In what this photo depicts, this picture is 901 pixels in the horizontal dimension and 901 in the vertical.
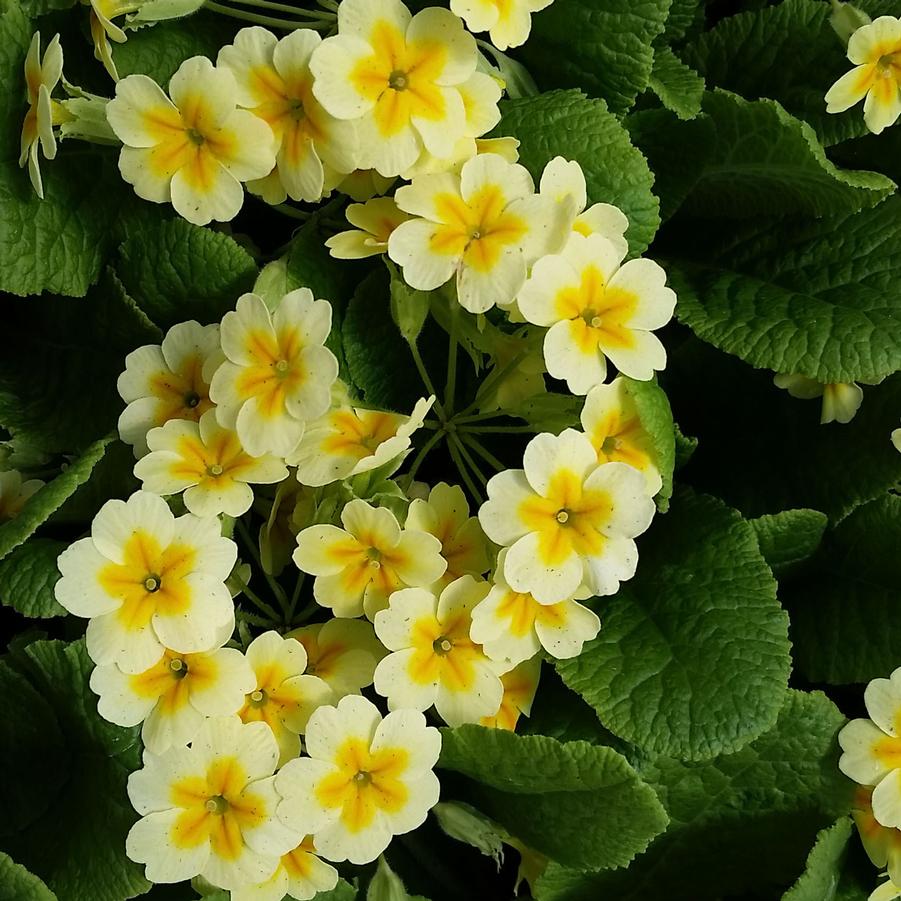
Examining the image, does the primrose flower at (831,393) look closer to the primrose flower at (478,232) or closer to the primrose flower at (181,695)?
the primrose flower at (478,232)

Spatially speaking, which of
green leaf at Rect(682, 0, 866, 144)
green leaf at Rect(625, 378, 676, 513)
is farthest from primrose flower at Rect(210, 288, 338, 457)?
green leaf at Rect(682, 0, 866, 144)

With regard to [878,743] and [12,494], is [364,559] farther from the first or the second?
[878,743]

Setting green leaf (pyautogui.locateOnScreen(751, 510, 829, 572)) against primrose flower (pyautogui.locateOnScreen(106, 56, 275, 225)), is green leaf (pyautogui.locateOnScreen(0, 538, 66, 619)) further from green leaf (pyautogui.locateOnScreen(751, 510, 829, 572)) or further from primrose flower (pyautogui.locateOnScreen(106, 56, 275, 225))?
green leaf (pyautogui.locateOnScreen(751, 510, 829, 572))

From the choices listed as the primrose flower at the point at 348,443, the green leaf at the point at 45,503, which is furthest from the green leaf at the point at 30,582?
the primrose flower at the point at 348,443

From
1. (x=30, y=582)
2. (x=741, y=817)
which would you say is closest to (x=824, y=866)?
(x=741, y=817)

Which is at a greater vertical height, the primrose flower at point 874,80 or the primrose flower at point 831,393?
the primrose flower at point 874,80

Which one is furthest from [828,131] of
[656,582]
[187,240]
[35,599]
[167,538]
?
[35,599]
